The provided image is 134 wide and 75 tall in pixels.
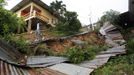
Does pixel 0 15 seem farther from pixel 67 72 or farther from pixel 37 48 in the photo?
pixel 67 72

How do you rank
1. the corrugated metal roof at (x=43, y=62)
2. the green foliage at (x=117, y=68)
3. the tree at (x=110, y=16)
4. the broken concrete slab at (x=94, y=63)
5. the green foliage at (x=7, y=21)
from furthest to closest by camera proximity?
the tree at (x=110, y=16), the green foliage at (x=7, y=21), the broken concrete slab at (x=94, y=63), the green foliage at (x=117, y=68), the corrugated metal roof at (x=43, y=62)

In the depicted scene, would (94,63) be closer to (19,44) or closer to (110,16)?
(19,44)

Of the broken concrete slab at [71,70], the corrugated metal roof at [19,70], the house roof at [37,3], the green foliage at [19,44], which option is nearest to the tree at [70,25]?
the house roof at [37,3]

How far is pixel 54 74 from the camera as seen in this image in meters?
6.56

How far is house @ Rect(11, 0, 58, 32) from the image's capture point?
65.0 feet

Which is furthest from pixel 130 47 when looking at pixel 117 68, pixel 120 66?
pixel 117 68

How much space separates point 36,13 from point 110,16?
6.78 meters

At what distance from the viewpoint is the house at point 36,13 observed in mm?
19797

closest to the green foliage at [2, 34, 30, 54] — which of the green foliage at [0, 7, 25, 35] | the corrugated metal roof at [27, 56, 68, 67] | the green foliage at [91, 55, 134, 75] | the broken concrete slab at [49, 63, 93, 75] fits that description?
the corrugated metal roof at [27, 56, 68, 67]

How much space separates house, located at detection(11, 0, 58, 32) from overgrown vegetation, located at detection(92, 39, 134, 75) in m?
11.5

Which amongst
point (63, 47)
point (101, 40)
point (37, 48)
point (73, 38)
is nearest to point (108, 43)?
point (101, 40)

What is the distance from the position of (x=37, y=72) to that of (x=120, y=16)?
9233 mm

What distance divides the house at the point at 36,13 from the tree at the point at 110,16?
15.9 feet

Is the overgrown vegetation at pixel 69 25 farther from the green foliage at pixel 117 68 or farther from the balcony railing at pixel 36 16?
the green foliage at pixel 117 68
